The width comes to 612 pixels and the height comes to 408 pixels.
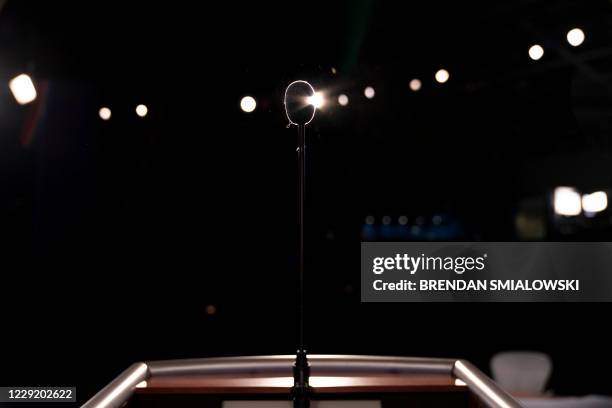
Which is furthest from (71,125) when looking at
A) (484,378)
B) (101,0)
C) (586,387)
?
(586,387)

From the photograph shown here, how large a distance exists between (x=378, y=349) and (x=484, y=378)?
5.40m

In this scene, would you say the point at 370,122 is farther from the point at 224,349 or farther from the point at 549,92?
the point at 224,349

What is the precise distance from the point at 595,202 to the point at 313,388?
871cm

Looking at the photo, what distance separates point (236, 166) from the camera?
649 centimetres

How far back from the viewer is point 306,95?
127 cm

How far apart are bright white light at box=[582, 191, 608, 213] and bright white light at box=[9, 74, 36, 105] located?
7837 millimetres

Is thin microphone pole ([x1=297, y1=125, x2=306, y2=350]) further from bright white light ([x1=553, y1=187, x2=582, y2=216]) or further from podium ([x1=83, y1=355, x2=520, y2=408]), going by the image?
bright white light ([x1=553, y1=187, x2=582, y2=216])

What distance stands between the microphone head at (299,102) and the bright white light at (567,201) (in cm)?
877

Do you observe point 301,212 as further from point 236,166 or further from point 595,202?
point 595,202

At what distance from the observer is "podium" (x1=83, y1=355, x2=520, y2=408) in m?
1.26

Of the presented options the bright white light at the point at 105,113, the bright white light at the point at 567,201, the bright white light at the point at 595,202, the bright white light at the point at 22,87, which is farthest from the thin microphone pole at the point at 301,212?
the bright white light at the point at 567,201

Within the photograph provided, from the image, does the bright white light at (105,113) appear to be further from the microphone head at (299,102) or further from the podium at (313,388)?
the microphone head at (299,102)

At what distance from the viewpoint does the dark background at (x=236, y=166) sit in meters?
4.67

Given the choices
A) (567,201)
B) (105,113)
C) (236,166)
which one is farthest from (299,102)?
(567,201)
